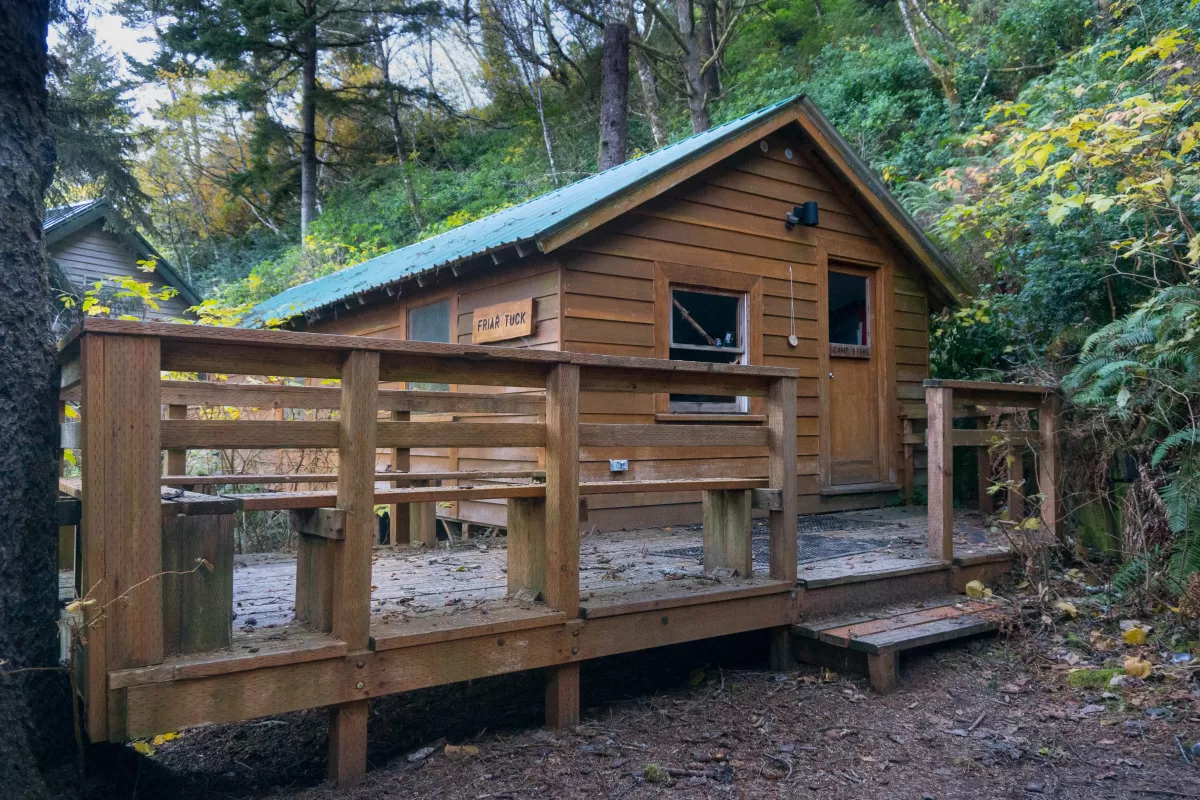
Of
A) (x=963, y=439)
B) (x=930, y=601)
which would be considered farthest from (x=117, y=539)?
(x=963, y=439)

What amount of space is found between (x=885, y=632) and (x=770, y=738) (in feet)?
3.64

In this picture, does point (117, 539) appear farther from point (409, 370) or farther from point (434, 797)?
point (434, 797)

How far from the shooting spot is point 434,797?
10.4 feet

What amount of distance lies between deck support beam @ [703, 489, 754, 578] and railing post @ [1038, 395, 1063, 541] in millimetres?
2776

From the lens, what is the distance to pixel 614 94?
15375 millimetres

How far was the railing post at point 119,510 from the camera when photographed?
8.64ft

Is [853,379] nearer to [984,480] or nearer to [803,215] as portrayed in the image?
[984,480]

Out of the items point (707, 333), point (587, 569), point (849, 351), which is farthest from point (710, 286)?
point (587, 569)

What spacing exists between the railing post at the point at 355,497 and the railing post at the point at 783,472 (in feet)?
7.51

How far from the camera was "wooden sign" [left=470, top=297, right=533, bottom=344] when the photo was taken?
283 inches

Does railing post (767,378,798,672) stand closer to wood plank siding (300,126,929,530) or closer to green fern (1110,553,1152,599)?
green fern (1110,553,1152,599)

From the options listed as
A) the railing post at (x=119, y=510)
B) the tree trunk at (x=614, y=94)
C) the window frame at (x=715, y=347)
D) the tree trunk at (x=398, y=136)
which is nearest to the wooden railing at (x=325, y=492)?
the railing post at (x=119, y=510)

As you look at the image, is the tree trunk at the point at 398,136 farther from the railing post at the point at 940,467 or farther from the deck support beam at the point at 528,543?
the deck support beam at the point at 528,543

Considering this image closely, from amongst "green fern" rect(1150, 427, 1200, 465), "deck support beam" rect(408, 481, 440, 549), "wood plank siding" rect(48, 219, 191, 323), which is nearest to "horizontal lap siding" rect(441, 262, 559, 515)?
"deck support beam" rect(408, 481, 440, 549)
